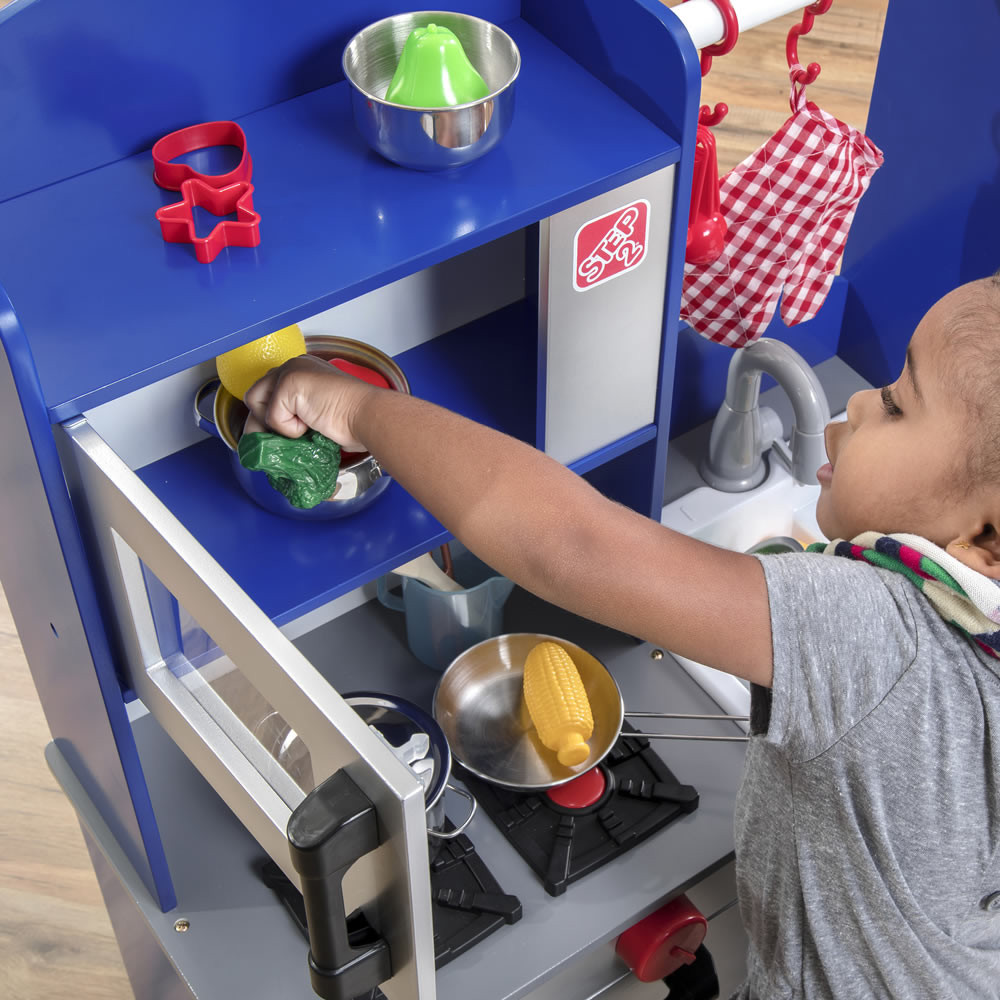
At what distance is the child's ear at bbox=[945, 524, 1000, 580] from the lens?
741mm

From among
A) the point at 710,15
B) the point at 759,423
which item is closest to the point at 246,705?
the point at 710,15

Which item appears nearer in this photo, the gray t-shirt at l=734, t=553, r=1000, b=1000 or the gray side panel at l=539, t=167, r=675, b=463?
the gray t-shirt at l=734, t=553, r=1000, b=1000

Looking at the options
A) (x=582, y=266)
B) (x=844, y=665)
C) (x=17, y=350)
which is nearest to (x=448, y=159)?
(x=582, y=266)

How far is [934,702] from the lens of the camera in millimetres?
762

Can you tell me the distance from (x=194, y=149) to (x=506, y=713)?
2.01 ft

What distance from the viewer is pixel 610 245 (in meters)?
0.98

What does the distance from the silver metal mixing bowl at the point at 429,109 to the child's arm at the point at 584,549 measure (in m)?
0.21

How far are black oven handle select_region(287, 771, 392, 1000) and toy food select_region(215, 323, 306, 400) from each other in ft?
1.55

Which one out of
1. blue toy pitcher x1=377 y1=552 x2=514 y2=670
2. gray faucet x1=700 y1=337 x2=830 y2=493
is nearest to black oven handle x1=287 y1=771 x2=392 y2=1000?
blue toy pitcher x1=377 y1=552 x2=514 y2=670

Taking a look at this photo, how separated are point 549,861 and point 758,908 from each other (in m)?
0.20

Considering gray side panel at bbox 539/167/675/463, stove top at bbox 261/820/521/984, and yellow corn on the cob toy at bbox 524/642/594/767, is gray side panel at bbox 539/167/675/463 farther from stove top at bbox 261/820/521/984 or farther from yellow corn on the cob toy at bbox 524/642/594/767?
stove top at bbox 261/820/521/984

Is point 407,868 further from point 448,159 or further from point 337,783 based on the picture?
point 448,159

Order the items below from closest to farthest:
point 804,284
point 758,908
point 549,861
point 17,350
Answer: point 17,350, point 758,908, point 549,861, point 804,284

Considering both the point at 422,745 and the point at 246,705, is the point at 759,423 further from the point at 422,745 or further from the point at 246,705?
the point at 246,705
